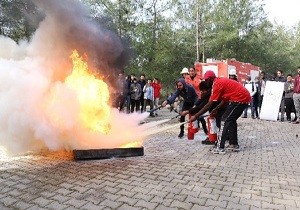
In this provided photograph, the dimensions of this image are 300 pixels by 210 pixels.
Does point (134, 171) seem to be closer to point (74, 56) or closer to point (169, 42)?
point (74, 56)

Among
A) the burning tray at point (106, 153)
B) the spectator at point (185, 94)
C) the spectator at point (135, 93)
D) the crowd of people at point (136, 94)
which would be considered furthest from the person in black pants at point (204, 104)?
the spectator at point (135, 93)

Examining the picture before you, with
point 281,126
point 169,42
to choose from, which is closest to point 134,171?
point 281,126

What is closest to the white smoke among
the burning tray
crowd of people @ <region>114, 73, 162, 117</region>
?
the burning tray

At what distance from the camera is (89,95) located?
6445mm

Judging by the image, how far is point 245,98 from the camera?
6980 mm

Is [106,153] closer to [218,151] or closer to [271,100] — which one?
[218,151]

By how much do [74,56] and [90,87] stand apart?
691 mm

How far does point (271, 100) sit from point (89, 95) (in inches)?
398

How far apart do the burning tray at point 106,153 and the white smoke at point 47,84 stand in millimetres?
342

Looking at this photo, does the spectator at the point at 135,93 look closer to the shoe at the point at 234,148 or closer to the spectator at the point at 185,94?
the spectator at the point at 185,94

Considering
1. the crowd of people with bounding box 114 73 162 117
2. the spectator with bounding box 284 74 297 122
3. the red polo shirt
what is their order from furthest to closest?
1. the crowd of people with bounding box 114 73 162 117
2. the spectator with bounding box 284 74 297 122
3. the red polo shirt

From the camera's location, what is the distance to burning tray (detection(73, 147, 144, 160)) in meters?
5.89

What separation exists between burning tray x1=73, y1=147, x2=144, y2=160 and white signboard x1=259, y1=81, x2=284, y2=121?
941 centimetres

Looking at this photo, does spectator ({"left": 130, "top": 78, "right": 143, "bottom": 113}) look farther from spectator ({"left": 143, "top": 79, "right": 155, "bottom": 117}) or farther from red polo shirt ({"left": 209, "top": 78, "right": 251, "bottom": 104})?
red polo shirt ({"left": 209, "top": 78, "right": 251, "bottom": 104})
